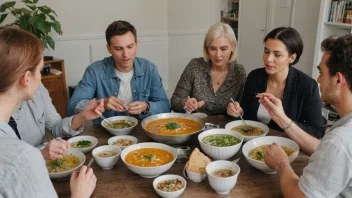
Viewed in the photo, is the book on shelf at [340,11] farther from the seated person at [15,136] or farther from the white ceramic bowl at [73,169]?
the seated person at [15,136]

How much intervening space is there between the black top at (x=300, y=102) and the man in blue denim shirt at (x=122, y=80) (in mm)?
704

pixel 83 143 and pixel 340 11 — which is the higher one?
pixel 340 11

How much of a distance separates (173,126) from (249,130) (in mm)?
455

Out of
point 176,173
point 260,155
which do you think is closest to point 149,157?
point 176,173

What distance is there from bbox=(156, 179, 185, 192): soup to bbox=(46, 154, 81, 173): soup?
44cm

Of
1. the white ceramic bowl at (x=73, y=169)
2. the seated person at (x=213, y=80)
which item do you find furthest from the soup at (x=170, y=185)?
the seated person at (x=213, y=80)

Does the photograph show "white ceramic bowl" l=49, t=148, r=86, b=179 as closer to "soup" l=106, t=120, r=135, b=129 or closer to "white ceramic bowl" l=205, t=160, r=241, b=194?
"soup" l=106, t=120, r=135, b=129

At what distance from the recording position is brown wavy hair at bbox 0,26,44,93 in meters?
1.06

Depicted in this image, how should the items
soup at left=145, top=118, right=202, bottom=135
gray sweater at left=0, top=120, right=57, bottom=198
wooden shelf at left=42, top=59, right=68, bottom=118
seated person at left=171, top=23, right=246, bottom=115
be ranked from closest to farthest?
gray sweater at left=0, top=120, right=57, bottom=198 < soup at left=145, top=118, right=202, bottom=135 < seated person at left=171, top=23, right=246, bottom=115 < wooden shelf at left=42, top=59, right=68, bottom=118

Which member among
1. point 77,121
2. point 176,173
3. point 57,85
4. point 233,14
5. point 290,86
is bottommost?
point 57,85

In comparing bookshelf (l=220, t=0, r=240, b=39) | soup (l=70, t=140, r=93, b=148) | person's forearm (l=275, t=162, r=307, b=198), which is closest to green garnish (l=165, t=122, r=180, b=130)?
soup (l=70, t=140, r=93, b=148)

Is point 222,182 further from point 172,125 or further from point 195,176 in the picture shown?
point 172,125

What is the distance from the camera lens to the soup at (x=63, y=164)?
4.81ft

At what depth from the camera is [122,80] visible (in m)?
2.50
